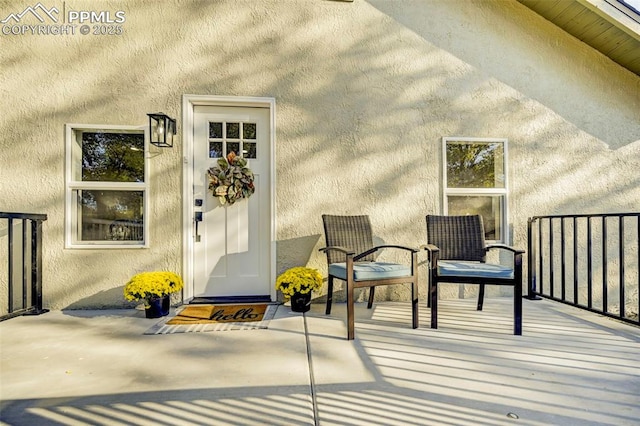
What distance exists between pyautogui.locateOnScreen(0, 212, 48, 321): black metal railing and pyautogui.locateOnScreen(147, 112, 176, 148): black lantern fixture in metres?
1.28

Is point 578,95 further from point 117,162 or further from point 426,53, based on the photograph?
point 117,162

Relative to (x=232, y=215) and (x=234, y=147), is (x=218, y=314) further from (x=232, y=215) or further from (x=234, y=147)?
(x=234, y=147)

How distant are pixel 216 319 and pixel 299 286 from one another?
78 centimetres

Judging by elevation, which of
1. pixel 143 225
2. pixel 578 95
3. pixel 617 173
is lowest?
pixel 143 225

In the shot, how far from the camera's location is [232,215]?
354 cm

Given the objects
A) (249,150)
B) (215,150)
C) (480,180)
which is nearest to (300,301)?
(249,150)

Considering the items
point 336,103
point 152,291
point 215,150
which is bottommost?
point 152,291

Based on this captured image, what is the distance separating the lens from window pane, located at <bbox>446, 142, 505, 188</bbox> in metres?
3.70

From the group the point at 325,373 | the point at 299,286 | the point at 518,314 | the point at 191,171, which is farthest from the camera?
the point at 191,171

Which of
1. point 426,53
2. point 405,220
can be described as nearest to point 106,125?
point 405,220

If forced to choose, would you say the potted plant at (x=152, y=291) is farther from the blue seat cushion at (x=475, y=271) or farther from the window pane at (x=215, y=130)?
the blue seat cushion at (x=475, y=271)

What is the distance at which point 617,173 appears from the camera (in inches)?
151

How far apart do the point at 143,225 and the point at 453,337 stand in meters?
3.04

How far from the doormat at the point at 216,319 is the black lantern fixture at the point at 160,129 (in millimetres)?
1643
